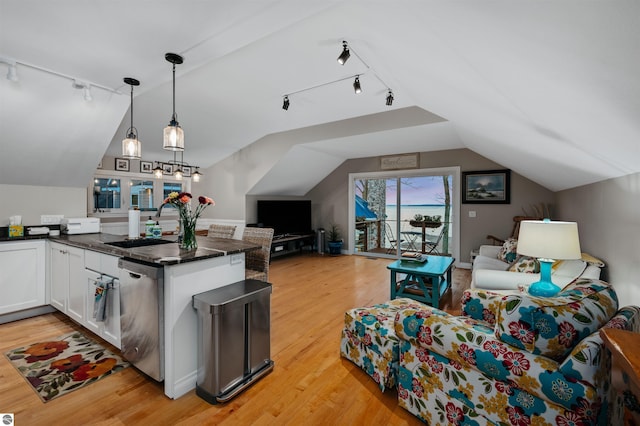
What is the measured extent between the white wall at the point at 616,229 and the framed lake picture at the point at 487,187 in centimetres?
199

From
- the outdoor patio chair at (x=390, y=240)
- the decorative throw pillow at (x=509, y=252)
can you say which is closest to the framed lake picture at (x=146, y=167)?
the outdoor patio chair at (x=390, y=240)

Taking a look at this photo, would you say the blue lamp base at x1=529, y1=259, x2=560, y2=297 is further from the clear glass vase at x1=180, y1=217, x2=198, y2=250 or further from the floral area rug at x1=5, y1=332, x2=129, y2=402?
the floral area rug at x1=5, y1=332, x2=129, y2=402

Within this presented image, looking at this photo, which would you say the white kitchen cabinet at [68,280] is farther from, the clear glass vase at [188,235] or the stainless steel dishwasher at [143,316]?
the clear glass vase at [188,235]

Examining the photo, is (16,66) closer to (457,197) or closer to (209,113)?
(209,113)

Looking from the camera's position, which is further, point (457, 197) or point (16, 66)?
point (457, 197)

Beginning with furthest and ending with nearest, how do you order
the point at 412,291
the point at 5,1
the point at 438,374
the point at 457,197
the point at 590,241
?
1. the point at 457,197
2. the point at 412,291
3. the point at 590,241
4. the point at 5,1
5. the point at 438,374

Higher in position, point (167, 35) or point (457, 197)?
point (167, 35)

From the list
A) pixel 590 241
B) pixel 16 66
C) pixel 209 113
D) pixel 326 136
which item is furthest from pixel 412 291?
pixel 16 66

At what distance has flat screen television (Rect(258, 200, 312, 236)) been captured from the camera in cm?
631

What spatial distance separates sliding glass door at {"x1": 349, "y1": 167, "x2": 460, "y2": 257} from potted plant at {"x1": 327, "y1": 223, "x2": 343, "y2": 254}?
14.5 inches

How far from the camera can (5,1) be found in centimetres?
167

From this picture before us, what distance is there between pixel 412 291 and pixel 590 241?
75.6 inches

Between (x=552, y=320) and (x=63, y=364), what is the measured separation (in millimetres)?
3251

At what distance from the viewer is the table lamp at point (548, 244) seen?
2.06 m
